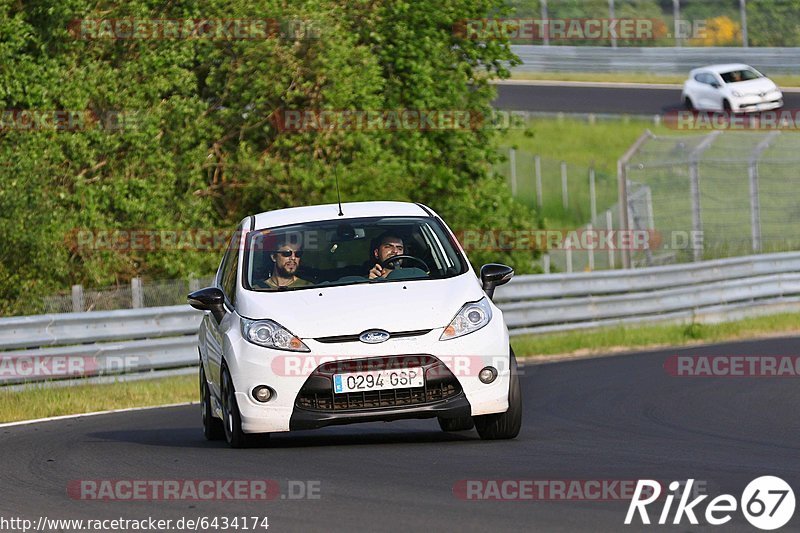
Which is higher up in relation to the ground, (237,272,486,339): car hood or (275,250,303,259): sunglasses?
(275,250,303,259): sunglasses

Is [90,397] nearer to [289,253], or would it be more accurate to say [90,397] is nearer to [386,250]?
[289,253]

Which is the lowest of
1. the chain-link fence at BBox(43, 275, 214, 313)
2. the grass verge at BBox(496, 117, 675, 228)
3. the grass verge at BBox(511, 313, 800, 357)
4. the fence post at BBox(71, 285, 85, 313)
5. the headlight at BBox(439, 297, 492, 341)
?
the grass verge at BBox(496, 117, 675, 228)

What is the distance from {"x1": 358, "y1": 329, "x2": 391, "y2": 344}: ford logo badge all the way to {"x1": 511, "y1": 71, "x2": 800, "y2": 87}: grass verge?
4367 cm

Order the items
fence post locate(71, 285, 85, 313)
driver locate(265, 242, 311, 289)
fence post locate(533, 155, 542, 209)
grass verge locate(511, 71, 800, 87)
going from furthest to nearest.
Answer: grass verge locate(511, 71, 800, 87), fence post locate(533, 155, 542, 209), fence post locate(71, 285, 85, 313), driver locate(265, 242, 311, 289)

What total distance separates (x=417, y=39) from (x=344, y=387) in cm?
2180

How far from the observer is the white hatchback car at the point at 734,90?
145ft

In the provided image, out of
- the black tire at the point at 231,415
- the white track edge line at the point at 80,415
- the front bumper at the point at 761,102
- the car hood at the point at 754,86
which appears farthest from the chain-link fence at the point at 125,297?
the car hood at the point at 754,86

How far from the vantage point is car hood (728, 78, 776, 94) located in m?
44.4

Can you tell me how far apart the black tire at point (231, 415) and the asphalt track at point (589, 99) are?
1512 inches

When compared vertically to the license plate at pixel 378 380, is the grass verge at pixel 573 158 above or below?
below

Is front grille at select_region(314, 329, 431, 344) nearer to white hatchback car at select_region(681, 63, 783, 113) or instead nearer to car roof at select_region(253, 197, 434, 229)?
car roof at select_region(253, 197, 434, 229)

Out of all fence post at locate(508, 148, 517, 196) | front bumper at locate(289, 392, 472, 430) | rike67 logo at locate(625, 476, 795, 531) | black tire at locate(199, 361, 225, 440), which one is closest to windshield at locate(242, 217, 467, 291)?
front bumper at locate(289, 392, 472, 430)

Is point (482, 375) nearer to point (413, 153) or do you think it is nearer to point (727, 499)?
point (727, 499)

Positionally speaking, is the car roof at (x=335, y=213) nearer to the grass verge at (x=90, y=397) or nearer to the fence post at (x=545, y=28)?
the grass verge at (x=90, y=397)
